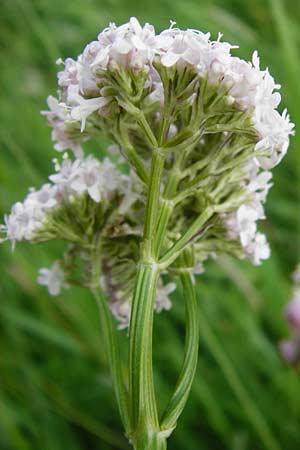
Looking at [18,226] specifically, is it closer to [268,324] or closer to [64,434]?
[64,434]

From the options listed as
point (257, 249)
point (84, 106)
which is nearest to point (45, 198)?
point (84, 106)

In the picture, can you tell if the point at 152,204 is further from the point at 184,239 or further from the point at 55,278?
the point at 55,278

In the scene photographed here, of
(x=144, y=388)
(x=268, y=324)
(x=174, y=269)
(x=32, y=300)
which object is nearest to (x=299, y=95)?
(x=268, y=324)

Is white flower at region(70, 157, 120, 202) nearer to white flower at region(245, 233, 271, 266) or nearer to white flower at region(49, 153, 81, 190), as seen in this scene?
white flower at region(49, 153, 81, 190)

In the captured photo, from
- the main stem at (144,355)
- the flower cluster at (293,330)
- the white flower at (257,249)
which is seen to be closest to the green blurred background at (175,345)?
the flower cluster at (293,330)

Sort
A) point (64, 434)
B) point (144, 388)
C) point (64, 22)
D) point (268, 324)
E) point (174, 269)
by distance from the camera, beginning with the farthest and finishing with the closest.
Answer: point (64, 22) → point (268, 324) → point (64, 434) → point (174, 269) → point (144, 388)

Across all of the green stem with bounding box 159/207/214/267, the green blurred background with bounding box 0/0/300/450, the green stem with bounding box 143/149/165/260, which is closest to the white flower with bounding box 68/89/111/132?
the green stem with bounding box 143/149/165/260
